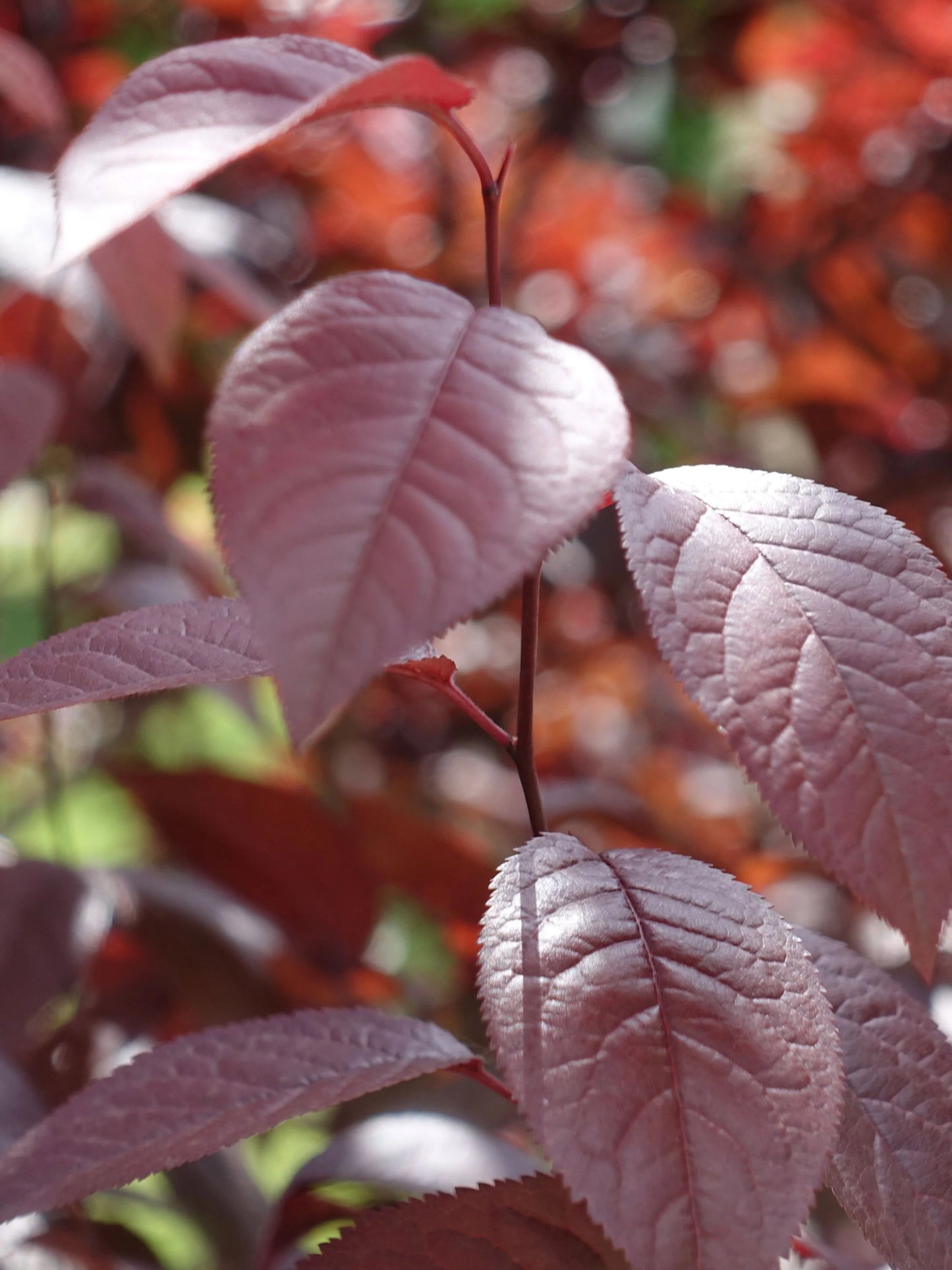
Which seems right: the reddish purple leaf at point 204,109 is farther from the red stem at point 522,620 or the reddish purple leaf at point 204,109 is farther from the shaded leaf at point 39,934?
the shaded leaf at point 39,934

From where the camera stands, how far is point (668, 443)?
5.94 feet

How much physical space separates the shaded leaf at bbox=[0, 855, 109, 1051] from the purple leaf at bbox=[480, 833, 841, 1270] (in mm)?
537

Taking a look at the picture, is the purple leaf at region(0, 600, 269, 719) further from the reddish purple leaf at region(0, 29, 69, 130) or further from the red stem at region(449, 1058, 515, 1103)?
the reddish purple leaf at region(0, 29, 69, 130)

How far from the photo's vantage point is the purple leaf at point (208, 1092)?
456 mm

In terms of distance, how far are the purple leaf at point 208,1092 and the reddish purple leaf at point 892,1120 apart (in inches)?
6.2

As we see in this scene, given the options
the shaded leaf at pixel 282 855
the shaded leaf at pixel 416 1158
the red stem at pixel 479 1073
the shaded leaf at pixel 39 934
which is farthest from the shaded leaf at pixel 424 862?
the red stem at pixel 479 1073

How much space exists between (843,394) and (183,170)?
1.77 meters

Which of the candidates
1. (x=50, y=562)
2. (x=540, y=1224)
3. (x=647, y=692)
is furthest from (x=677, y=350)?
(x=540, y=1224)

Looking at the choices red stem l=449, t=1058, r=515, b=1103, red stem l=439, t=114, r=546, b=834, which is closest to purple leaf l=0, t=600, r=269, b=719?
red stem l=439, t=114, r=546, b=834

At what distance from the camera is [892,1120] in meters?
0.48

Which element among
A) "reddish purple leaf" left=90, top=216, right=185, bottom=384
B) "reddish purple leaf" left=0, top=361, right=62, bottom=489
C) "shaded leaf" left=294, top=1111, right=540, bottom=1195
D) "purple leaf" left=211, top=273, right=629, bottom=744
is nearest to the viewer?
"purple leaf" left=211, top=273, right=629, bottom=744

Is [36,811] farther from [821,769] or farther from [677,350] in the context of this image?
[821,769]

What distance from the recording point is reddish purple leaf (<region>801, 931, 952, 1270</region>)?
443 millimetres

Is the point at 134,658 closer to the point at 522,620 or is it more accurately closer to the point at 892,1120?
the point at 522,620
